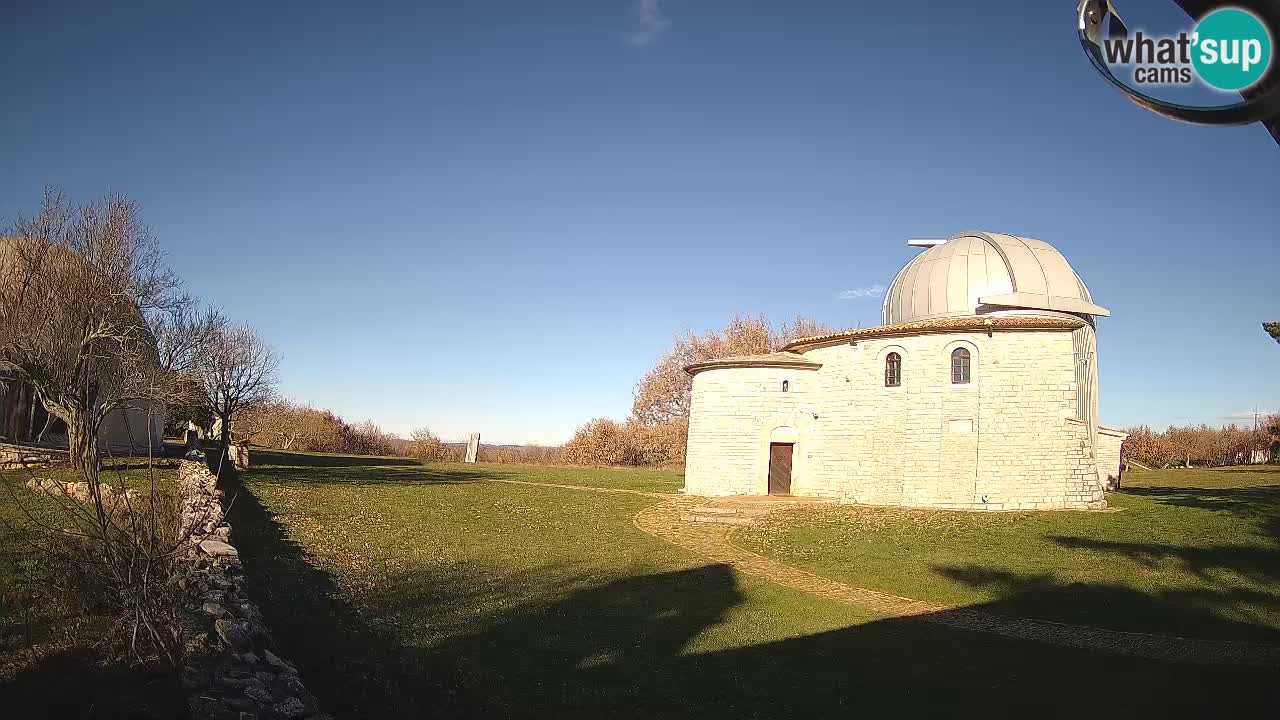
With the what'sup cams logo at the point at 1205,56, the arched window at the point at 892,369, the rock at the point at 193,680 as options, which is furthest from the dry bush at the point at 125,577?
the arched window at the point at 892,369

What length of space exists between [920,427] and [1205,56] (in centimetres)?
2065

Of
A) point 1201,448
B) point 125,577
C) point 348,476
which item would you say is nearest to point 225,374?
point 348,476

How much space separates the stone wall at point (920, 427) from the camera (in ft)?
66.7

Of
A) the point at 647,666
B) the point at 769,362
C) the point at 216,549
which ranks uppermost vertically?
the point at 769,362

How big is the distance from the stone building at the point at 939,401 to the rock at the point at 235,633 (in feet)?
64.2

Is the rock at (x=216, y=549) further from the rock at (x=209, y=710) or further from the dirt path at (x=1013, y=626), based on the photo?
the dirt path at (x=1013, y=626)

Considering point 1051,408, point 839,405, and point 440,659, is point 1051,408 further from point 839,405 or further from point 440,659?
point 440,659

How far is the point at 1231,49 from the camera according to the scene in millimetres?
2160

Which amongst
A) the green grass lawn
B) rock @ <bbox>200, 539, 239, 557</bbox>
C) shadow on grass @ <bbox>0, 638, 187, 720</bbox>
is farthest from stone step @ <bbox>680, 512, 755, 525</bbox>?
shadow on grass @ <bbox>0, 638, 187, 720</bbox>

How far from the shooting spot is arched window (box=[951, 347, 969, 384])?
21.4 m

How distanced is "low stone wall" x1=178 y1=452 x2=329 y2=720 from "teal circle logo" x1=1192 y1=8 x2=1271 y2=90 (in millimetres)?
5066

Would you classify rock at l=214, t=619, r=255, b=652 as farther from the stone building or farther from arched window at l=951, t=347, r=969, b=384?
arched window at l=951, t=347, r=969, b=384

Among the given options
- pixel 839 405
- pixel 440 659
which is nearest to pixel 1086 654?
pixel 440 659

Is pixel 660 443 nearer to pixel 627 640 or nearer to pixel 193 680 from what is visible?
pixel 627 640
